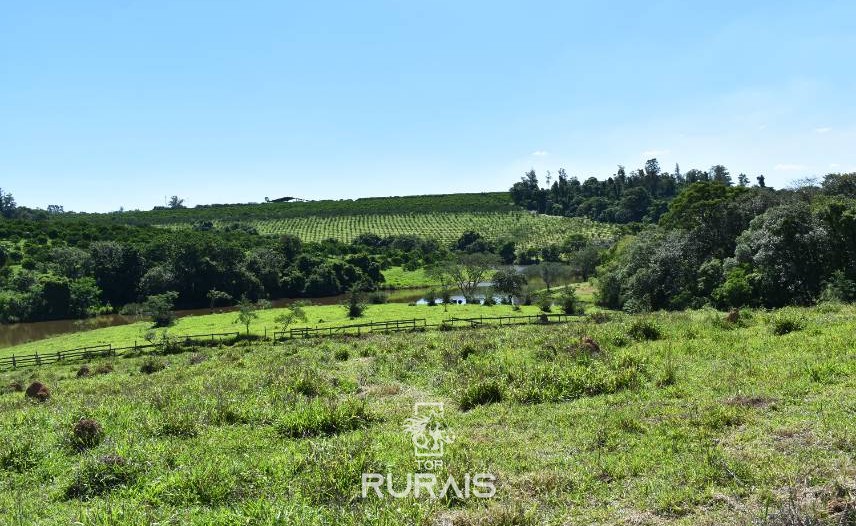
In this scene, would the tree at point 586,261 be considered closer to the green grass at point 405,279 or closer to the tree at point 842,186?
the green grass at point 405,279

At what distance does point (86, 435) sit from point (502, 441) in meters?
10.0

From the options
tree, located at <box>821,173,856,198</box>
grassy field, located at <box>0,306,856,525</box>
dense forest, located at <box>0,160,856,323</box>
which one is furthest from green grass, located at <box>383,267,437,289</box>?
grassy field, located at <box>0,306,856,525</box>

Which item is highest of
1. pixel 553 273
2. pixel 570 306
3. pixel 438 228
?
pixel 438 228

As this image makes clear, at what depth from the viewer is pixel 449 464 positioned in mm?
9453

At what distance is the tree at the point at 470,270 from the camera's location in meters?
99.1

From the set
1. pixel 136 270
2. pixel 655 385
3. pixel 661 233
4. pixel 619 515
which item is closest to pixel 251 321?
pixel 136 270

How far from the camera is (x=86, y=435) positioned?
13.0 metres

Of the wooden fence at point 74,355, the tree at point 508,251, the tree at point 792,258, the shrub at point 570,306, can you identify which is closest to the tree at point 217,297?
the wooden fence at point 74,355

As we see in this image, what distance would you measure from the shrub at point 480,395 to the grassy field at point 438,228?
14781 cm

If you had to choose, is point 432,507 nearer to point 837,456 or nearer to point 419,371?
point 837,456

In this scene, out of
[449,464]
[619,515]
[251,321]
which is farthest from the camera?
[251,321]

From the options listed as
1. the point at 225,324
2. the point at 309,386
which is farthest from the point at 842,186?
the point at 225,324

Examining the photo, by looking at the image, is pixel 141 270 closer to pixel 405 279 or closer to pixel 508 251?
pixel 405 279

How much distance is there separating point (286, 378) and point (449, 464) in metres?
10.6
